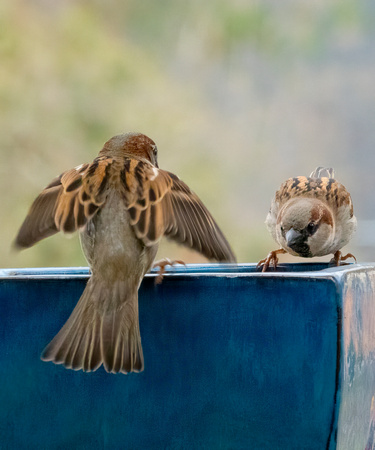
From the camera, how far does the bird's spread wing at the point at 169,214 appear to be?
1.11 m

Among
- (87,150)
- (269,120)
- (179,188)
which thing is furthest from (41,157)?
(179,188)

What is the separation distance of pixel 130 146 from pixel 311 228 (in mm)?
897

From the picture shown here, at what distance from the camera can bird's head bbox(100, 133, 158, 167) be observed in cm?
149

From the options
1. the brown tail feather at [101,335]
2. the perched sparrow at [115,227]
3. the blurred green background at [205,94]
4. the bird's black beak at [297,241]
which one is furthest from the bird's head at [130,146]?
the blurred green background at [205,94]

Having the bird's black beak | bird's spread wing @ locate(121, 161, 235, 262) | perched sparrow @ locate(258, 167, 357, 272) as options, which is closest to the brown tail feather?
bird's spread wing @ locate(121, 161, 235, 262)

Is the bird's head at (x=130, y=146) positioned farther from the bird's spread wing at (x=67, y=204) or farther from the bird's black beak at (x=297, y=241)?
the bird's black beak at (x=297, y=241)

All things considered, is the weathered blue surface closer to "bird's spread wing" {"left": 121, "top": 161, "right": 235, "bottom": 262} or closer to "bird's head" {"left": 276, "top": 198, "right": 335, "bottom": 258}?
"bird's spread wing" {"left": 121, "top": 161, "right": 235, "bottom": 262}

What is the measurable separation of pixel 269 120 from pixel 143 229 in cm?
251

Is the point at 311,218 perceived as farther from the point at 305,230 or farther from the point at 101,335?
the point at 101,335

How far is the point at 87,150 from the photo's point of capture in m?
3.20

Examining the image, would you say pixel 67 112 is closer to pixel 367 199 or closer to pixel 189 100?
pixel 189 100

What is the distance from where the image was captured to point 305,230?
85.8 inches

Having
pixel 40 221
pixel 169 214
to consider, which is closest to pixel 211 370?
pixel 169 214

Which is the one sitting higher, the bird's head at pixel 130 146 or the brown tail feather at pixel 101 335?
the bird's head at pixel 130 146
